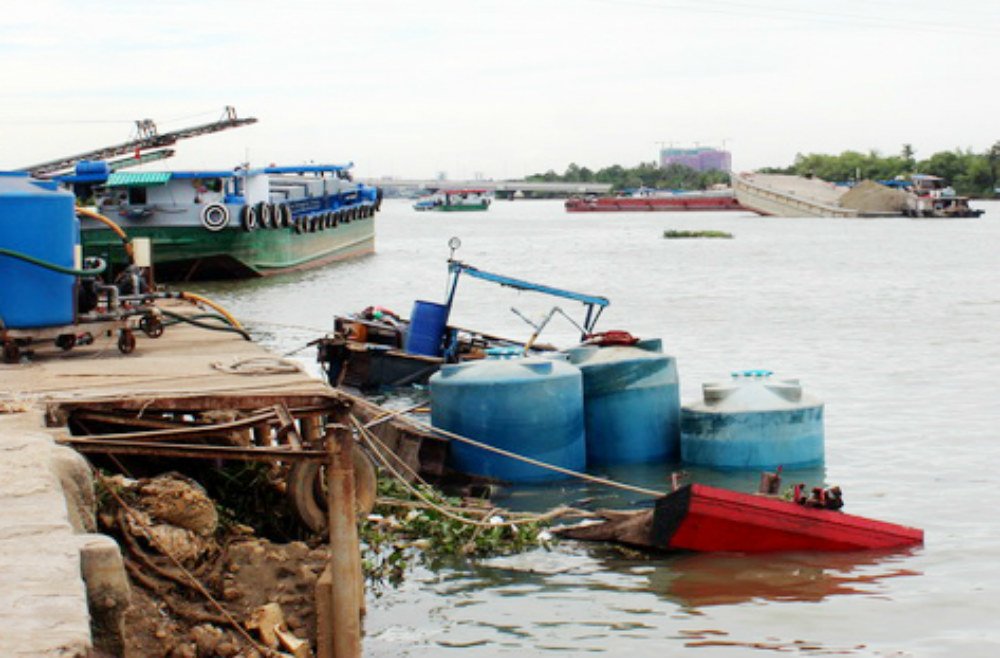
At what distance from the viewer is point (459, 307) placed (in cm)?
3669

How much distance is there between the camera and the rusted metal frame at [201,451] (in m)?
7.46

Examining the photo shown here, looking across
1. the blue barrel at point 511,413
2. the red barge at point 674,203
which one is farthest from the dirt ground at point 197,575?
the red barge at point 674,203

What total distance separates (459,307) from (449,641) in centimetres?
2793

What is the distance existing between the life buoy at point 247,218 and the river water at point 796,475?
1.86m

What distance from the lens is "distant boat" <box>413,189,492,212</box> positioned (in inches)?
6722

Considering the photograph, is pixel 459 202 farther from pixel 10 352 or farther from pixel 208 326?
pixel 10 352

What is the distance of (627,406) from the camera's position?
549 inches

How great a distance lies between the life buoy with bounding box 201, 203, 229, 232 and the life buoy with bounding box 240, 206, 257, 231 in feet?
2.53

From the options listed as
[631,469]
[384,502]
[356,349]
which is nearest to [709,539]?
[384,502]

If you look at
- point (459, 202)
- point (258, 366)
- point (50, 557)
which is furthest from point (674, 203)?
point (50, 557)

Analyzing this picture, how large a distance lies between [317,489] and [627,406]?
20.6 feet

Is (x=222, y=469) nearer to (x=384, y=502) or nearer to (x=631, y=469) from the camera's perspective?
(x=384, y=502)

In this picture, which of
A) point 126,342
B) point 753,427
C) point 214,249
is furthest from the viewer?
point 214,249

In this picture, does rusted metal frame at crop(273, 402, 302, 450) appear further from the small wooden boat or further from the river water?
the small wooden boat
